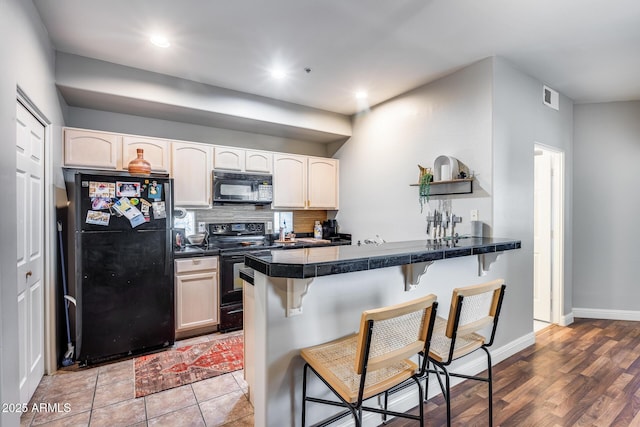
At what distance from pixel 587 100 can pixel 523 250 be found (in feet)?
7.81

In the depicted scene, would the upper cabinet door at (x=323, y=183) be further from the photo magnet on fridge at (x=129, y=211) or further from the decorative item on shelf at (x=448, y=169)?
the photo magnet on fridge at (x=129, y=211)

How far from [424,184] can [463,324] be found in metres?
1.72

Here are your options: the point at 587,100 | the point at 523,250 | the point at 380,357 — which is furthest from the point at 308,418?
the point at 587,100

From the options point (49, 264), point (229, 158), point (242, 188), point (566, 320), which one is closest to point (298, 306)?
point (49, 264)

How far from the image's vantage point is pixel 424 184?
314 cm

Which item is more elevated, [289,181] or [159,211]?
[289,181]

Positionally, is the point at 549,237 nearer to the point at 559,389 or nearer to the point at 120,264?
the point at 559,389

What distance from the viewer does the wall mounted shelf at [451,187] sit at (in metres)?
2.83

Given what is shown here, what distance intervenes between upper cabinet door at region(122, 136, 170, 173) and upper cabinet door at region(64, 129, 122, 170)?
0.06m

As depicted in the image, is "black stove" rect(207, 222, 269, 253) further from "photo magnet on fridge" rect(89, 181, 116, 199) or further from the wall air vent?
the wall air vent

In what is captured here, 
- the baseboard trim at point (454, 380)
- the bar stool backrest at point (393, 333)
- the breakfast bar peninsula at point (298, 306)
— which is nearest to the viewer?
the bar stool backrest at point (393, 333)

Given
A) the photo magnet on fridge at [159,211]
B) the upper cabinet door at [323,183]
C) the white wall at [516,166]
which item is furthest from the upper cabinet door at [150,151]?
the white wall at [516,166]

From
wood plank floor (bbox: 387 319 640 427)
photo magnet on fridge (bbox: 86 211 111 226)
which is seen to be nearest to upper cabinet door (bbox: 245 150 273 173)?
photo magnet on fridge (bbox: 86 211 111 226)

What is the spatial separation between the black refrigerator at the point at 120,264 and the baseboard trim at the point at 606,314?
192 inches
